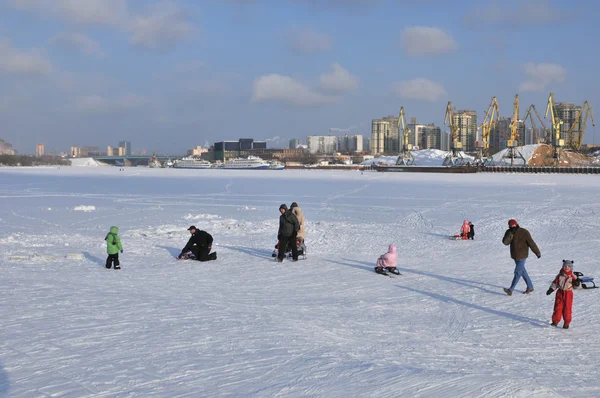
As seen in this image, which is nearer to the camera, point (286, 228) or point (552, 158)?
point (286, 228)

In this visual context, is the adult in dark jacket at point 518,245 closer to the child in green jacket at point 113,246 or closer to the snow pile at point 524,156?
the child in green jacket at point 113,246

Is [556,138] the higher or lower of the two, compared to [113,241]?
higher

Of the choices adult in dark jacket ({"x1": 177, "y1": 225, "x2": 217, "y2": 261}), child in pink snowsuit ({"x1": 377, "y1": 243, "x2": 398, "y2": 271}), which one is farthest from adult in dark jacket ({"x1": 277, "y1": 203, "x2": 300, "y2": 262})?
child in pink snowsuit ({"x1": 377, "y1": 243, "x2": 398, "y2": 271})

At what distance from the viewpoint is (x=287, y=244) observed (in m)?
10.2

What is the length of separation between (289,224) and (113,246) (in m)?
3.05

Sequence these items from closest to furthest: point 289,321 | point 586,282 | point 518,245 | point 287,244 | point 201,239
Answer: point 289,321, point 518,245, point 586,282, point 287,244, point 201,239

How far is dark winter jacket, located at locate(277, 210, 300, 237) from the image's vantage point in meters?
9.82

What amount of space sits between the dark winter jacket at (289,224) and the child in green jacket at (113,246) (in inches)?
110

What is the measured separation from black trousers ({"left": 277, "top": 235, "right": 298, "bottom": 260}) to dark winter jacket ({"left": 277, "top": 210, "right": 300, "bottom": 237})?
0.09 metres

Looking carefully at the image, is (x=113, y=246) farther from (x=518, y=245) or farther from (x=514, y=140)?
(x=514, y=140)

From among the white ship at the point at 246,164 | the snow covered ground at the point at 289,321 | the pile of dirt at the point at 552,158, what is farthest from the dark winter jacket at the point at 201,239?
the white ship at the point at 246,164

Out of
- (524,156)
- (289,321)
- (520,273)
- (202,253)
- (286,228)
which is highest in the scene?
(524,156)

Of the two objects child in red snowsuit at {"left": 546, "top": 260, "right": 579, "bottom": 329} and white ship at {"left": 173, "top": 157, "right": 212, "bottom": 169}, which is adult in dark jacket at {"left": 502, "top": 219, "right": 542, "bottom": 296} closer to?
child in red snowsuit at {"left": 546, "top": 260, "right": 579, "bottom": 329}

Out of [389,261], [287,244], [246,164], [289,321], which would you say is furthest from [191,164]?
[289,321]
